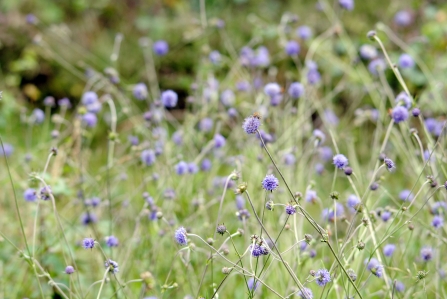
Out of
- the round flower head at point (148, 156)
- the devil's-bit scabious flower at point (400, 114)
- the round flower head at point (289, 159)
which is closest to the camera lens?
the devil's-bit scabious flower at point (400, 114)

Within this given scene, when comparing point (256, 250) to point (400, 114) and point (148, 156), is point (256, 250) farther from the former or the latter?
point (148, 156)

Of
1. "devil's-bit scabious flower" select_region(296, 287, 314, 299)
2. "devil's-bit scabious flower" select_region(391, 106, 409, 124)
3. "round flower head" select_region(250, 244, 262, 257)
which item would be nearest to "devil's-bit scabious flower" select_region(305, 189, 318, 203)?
"devil's-bit scabious flower" select_region(391, 106, 409, 124)

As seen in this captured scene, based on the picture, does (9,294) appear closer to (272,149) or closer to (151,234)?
(151,234)

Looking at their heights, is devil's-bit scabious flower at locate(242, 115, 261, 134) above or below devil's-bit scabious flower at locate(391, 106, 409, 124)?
below

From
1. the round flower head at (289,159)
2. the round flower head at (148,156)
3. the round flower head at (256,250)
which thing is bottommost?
the round flower head at (256,250)

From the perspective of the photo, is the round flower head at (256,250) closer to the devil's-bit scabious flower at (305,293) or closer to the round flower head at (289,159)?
the devil's-bit scabious flower at (305,293)

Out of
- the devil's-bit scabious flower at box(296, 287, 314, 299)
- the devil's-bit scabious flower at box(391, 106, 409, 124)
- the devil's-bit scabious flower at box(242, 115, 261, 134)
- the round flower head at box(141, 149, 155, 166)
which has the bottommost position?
the devil's-bit scabious flower at box(296, 287, 314, 299)

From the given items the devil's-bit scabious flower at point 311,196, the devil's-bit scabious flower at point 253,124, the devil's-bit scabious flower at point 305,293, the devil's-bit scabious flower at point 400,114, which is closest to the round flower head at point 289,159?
the devil's-bit scabious flower at point 311,196

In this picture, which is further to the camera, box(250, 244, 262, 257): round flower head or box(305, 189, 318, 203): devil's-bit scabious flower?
box(305, 189, 318, 203): devil's-bit scabious flower

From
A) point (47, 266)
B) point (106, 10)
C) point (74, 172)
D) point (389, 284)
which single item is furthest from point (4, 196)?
point (106, 10)

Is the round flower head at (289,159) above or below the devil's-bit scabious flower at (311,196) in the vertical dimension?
above

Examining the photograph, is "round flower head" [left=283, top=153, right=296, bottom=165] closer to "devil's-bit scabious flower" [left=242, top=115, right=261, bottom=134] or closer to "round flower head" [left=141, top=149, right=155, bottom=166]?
"round flower head" [left=141, top=149, right=155, bottom=166]
